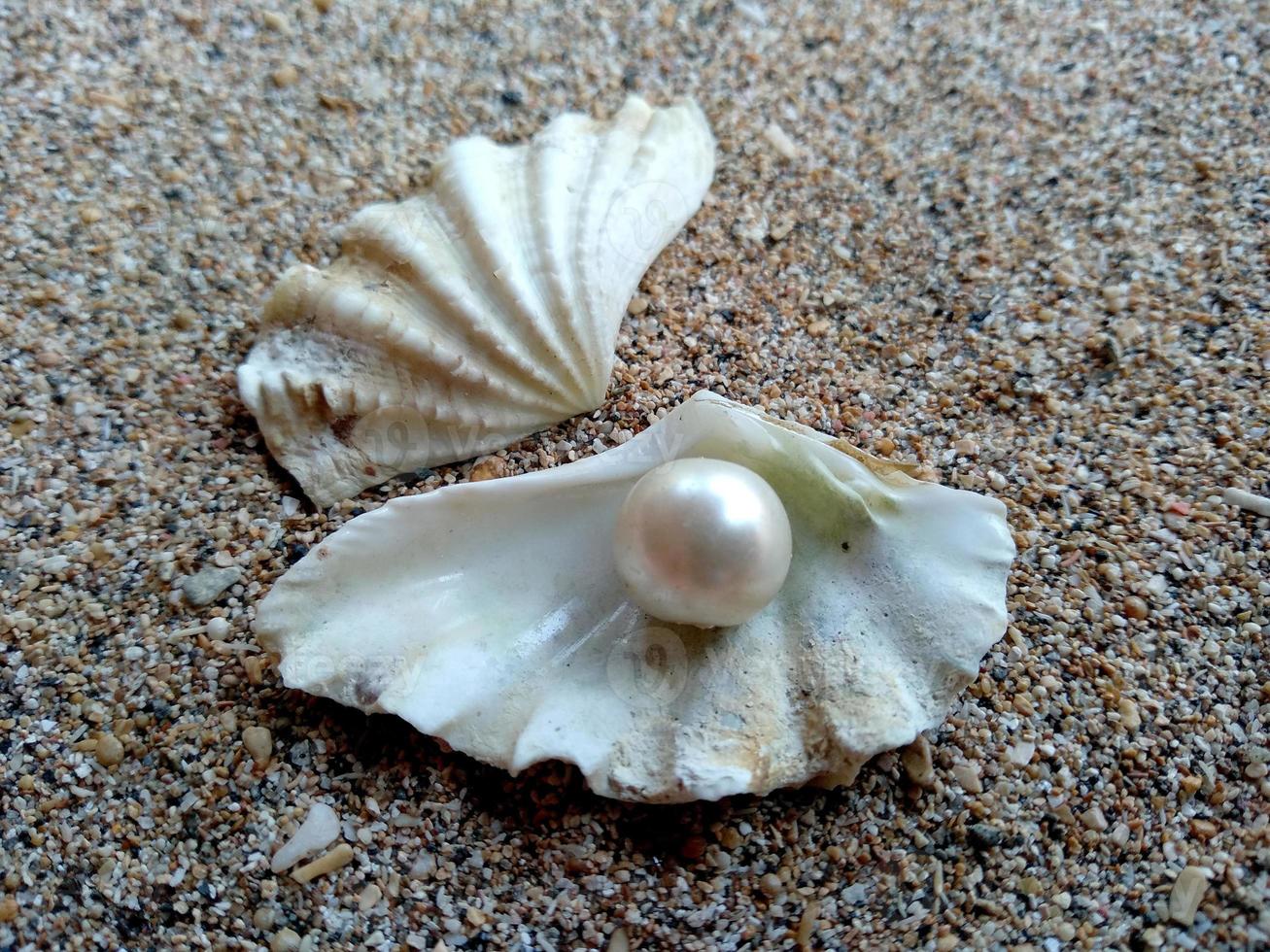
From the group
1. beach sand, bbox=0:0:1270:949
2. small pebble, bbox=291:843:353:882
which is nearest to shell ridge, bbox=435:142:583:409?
beach sand, bbox=0:0:1270:949

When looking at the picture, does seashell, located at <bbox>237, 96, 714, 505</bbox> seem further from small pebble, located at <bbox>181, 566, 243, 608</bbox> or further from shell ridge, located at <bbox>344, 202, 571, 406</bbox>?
small pebble, located at <bbox>181, 566, 243, 608</bbox>

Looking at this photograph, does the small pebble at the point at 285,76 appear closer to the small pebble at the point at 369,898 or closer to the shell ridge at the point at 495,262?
the shell ridge at the point at 495,262

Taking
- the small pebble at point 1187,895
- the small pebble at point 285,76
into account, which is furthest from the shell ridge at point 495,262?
the small pebble at point 1187,895

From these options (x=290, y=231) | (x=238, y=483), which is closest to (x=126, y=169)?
(x=290, y=231)

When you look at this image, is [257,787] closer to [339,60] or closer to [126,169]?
[126,169]

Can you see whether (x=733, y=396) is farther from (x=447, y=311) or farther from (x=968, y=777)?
(x=968, y=777)
